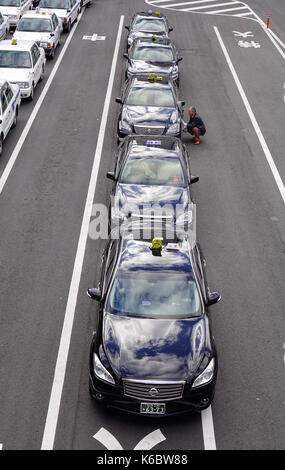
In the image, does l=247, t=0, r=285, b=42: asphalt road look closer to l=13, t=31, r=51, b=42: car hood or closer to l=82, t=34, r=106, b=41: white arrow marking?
l=82, t=34, r=106, b=41: white arrow marking

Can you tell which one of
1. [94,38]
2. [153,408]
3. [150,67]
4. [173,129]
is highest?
[153,408]

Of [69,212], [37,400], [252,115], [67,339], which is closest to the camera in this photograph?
[37,400]

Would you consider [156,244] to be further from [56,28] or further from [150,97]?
[56,28]

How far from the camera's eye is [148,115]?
60.4 feet

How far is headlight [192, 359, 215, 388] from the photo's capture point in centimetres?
898

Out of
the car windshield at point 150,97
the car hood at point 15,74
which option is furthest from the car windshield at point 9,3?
the car windshield at point 150,97

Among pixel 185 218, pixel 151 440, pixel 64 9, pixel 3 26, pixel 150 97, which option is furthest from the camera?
pixel 64 9

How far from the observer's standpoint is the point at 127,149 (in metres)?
15.4

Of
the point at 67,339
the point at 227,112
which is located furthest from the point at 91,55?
the point at 67,339

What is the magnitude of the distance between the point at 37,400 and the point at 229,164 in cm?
1053

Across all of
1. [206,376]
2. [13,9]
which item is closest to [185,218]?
[206,376]

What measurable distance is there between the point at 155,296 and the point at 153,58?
51.1ft

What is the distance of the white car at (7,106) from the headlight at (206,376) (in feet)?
36.3

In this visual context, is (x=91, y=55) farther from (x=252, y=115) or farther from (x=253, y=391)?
(x=253, y=391)
